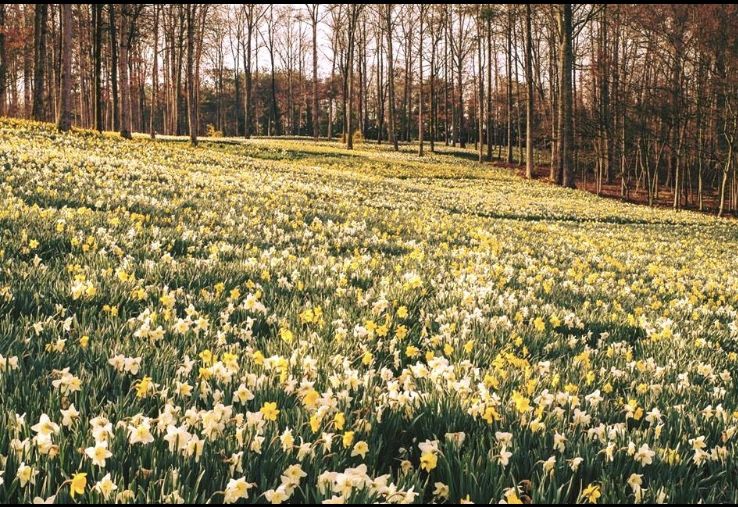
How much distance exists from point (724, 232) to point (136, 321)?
25014 millimetres

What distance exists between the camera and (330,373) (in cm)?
335

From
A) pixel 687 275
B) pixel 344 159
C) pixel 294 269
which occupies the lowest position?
pixel 687 275

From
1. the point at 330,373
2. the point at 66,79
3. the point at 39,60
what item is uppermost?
the point at 39,60

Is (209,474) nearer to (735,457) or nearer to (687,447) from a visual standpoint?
(687,447)

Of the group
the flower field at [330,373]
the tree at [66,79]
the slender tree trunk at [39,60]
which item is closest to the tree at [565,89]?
the tree at [66,79]

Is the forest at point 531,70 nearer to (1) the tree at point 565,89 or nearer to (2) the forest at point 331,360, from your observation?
(1) the tree at point 565,89

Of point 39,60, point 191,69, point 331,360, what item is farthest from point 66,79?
point 331,360

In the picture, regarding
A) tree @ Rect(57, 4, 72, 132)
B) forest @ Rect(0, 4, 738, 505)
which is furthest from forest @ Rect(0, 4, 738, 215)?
forest @ Rect(0, 4, 738, 505)

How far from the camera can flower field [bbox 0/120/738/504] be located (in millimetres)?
2199

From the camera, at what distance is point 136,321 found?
391 centimetres

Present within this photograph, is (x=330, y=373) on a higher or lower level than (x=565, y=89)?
lower

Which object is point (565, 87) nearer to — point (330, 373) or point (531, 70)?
point (531, 70)

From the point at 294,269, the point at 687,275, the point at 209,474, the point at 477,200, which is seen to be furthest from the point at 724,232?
the point at 209,474

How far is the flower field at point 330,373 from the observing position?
2199 mm
